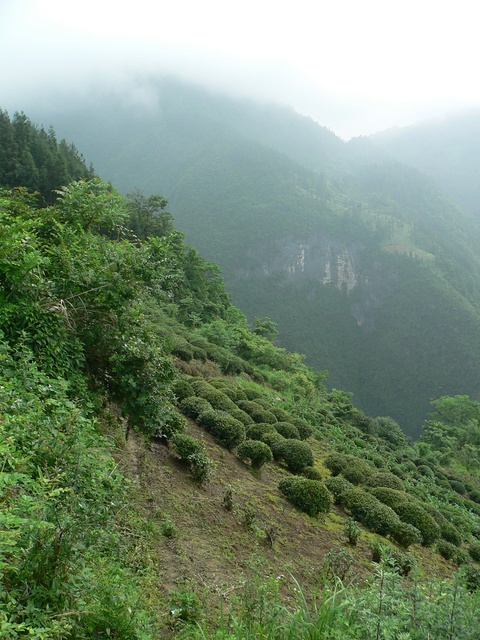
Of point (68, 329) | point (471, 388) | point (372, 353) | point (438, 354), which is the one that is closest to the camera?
point (68, 329)

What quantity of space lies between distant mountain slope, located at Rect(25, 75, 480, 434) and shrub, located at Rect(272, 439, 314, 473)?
7866 cm

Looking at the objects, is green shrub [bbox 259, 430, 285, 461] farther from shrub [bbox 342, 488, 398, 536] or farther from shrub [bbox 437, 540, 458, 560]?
shrub [bbox 437, 540, 458, 560]

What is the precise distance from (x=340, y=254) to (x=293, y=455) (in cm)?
12785

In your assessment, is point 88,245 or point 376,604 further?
point 88,245

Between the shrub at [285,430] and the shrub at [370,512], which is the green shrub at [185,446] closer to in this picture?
the shrub at [370,512]

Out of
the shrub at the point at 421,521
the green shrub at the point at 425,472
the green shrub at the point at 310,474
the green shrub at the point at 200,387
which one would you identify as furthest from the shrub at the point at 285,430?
the green shrub at the point at 425,472

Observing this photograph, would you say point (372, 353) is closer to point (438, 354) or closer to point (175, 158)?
point (438, 354)

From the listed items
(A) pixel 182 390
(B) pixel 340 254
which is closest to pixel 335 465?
(A) pixel 182 390

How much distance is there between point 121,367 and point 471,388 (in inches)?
3614

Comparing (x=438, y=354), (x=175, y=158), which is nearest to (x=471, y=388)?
(x=438, y=354)

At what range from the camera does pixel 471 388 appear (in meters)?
82.8

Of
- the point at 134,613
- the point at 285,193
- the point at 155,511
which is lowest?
the point at 155,511

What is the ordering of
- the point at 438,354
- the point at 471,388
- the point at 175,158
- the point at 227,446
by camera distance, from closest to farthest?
1. the point at 227,446
2. the point at 471,388
3. the point at 438,354
4. the point at 175,158

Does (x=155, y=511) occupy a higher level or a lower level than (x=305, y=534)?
higher
